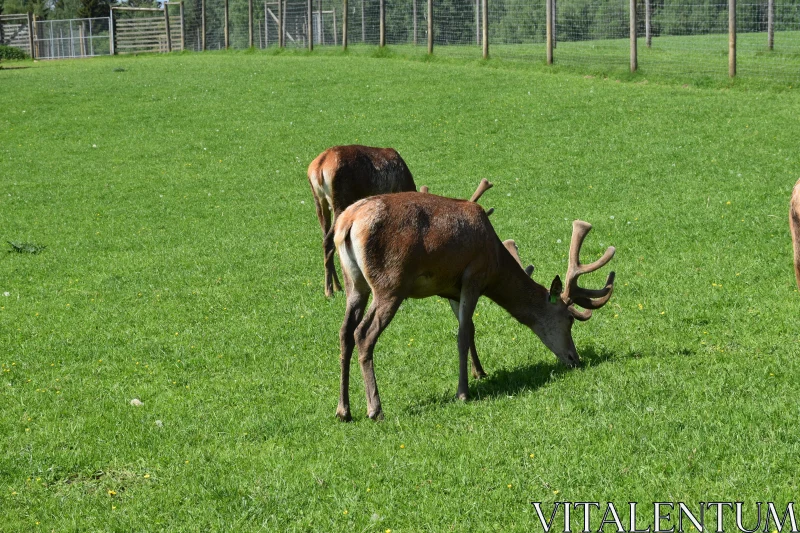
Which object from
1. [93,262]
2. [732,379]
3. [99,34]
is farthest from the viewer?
[99,34]

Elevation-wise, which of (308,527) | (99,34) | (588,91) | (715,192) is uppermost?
(99,34)

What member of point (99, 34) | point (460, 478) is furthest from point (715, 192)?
point (99, 34)

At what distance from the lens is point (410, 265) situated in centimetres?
757

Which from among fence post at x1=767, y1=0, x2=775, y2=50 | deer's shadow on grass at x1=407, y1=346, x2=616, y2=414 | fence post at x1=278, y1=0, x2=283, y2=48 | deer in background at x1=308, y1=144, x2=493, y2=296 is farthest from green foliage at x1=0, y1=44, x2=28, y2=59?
deer's shadow on grass at x1=407, y1=346, x2=616, y2=414

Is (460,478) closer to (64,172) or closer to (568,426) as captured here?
(568,426)

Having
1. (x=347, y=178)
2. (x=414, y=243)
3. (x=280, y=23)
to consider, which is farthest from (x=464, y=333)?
(x=280, y=23)

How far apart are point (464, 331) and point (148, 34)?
46.6 metres

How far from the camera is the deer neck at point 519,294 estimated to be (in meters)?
8.49

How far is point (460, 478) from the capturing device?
6145mm

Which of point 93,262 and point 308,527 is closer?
point 308,527

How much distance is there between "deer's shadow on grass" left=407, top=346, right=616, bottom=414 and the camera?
25.8 ft

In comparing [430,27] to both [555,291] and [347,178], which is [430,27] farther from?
[555,291]

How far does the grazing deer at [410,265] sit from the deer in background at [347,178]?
380cm

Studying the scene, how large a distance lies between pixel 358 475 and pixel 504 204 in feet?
32.4
